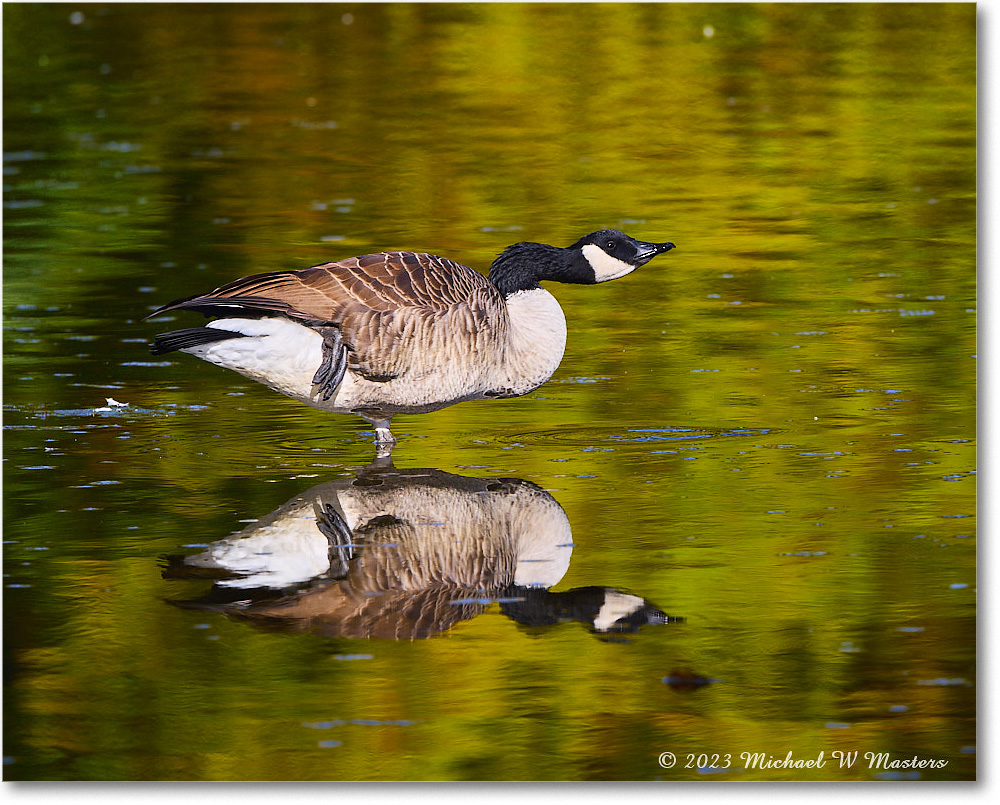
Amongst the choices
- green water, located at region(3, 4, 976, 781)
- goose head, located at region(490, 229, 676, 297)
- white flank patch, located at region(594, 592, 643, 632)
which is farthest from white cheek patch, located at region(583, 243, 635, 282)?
white flank patch, located at region(594, 592, 643, 632)

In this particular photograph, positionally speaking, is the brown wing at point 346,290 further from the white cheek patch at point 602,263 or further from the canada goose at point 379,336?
the white cheek patch at point 602,263

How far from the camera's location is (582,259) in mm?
8539

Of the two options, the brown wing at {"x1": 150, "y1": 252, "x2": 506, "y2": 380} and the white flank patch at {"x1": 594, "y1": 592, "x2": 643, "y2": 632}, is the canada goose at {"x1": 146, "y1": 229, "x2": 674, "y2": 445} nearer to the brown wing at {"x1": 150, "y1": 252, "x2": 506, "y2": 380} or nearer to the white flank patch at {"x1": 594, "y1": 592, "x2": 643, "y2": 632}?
the brown wing at {"x1": 150, "y1": 252, "x2": 506, "y2": 380}

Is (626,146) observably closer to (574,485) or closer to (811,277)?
(811,277)

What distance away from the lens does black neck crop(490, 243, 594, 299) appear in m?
8.36

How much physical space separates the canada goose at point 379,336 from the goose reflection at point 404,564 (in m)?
0.61

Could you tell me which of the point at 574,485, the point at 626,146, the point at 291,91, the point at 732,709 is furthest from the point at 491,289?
the point at 291,91

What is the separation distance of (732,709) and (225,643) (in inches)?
74.7

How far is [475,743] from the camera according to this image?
17.3ft

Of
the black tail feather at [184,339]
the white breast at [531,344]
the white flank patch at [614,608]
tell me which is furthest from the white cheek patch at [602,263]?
the white flank patch at [614,608]

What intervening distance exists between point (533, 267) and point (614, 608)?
116 inches

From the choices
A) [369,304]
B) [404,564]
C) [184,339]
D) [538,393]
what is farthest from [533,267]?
[404,564]

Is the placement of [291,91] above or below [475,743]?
above

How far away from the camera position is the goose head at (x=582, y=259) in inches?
332
